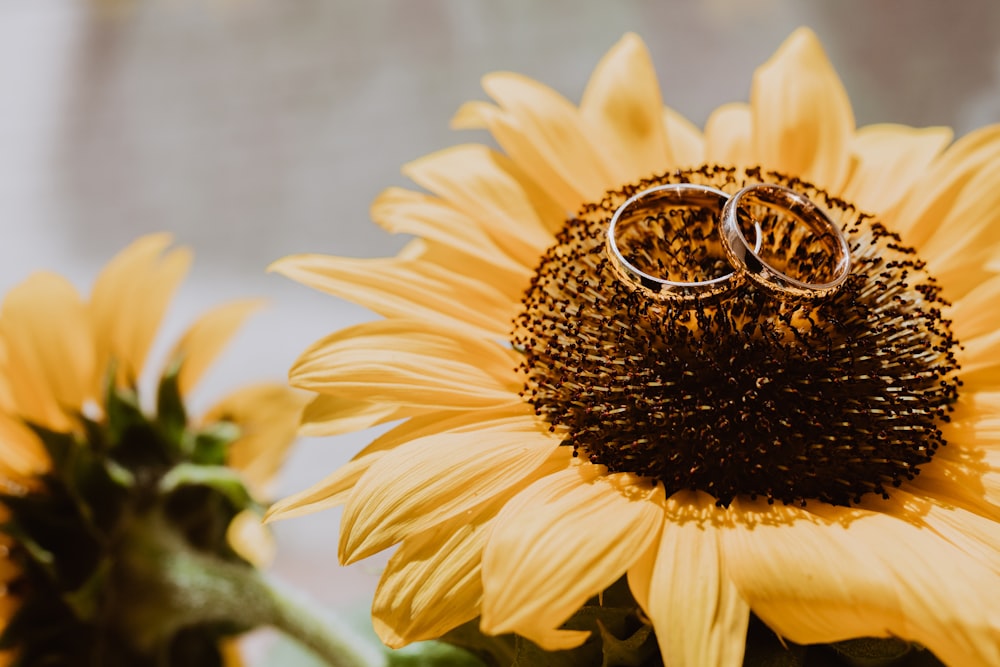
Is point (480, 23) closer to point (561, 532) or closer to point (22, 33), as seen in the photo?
point (22, 33)

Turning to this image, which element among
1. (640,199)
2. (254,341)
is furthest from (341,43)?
(640,199)

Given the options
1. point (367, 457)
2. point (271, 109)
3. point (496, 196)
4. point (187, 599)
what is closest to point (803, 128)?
point (496, 196)

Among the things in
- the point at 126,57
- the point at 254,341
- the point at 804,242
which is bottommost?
the point at 254,341

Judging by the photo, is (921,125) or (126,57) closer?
(921,125)

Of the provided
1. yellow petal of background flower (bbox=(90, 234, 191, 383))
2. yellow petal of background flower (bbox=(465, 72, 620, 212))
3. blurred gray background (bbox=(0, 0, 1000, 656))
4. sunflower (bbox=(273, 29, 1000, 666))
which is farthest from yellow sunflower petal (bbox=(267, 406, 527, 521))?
blurred gray background (bbox=(0, 0, 1000, 656))

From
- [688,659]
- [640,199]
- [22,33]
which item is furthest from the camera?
[22,33]

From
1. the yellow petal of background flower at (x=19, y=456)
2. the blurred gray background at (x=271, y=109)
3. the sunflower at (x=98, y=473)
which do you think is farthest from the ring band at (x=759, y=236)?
the blurred gray background at (x=271, y=109)
